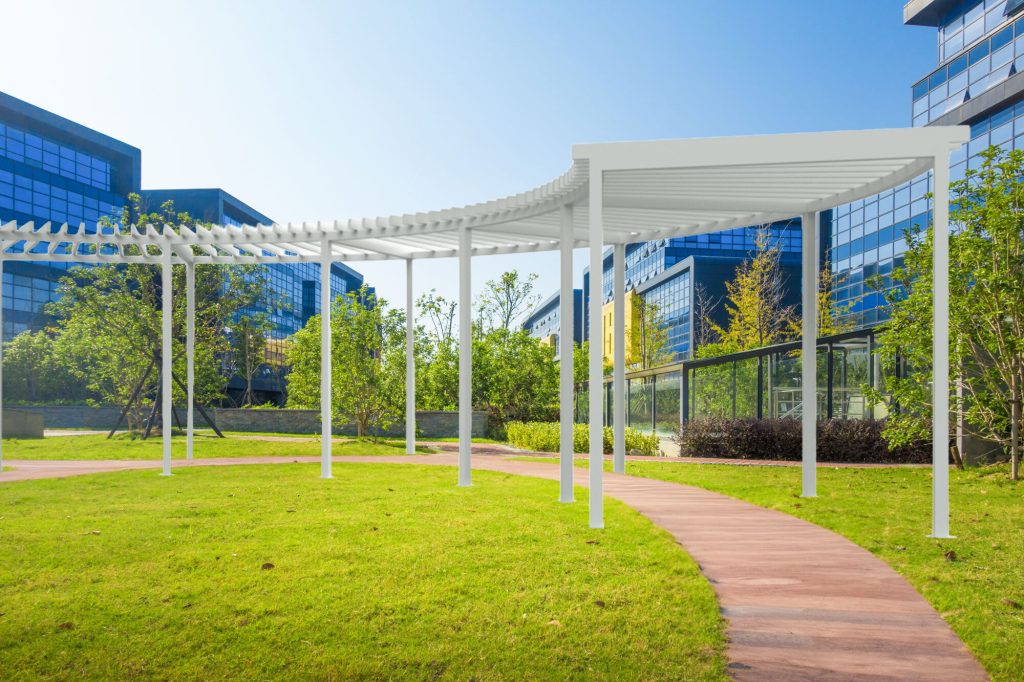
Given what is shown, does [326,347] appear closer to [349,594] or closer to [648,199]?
[648,199]

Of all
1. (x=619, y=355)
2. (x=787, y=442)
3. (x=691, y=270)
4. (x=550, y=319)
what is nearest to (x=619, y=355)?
(x=619, y=355)

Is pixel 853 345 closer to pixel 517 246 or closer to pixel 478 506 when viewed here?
pixel 517 246

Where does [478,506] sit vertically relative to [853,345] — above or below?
below

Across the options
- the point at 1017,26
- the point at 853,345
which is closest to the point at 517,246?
the point at 853,345

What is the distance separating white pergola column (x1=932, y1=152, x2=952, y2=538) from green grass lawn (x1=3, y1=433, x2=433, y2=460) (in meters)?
12.6

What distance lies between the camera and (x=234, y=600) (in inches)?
200

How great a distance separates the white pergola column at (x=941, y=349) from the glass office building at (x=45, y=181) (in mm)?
46063

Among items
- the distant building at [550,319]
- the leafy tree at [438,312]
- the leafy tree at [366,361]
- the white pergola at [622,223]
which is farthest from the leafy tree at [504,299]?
the distant building at [550,319]

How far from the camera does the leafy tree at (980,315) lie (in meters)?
11.6

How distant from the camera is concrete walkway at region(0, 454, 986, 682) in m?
4.04

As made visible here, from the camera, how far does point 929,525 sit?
25.6ft

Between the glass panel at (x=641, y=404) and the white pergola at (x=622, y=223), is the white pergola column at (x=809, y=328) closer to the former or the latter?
the white pergola at (x=622, y=223)

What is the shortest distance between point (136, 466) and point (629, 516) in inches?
420

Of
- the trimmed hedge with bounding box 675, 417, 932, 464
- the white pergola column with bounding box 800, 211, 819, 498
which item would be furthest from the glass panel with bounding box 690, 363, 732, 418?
the white pergola column with bounding box 800, 211, 819, 498
